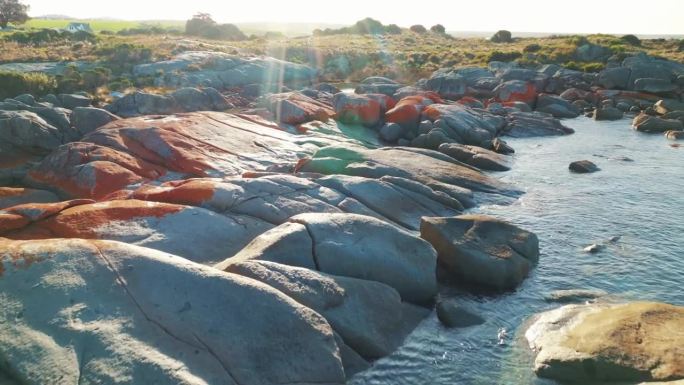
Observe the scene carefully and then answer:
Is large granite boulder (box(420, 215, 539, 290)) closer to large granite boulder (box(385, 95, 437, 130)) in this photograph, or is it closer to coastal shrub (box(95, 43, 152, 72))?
large granite boulder (box(385, 95, 437, 130))

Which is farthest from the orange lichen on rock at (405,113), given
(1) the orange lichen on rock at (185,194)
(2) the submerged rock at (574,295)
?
(2) the submerged rock at (574,295)

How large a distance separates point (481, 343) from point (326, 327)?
144 inches

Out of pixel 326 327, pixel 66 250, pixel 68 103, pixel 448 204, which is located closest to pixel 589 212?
pixel 448 204

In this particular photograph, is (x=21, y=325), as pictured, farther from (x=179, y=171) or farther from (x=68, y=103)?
(x=68, y=103)

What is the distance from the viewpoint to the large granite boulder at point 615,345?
845cm

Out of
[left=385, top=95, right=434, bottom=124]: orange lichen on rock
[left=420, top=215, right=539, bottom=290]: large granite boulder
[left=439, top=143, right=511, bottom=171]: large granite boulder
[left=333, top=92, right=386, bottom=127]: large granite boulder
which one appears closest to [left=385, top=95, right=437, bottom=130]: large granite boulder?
[left=385, top=95, right=434, bottom=124]: orange lichen on rock

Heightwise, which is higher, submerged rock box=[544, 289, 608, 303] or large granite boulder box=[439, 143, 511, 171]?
large granite boulder box=[439, 143, 511, 171]

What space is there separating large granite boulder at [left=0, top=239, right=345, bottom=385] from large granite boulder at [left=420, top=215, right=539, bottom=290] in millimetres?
5690

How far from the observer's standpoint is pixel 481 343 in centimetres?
1067

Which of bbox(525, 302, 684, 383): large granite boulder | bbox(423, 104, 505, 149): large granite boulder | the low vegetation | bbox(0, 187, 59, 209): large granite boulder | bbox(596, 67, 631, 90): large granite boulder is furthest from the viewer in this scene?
the low vegetation

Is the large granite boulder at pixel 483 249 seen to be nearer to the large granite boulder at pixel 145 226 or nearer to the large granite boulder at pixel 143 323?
the large granite boulder at pixel 145 226

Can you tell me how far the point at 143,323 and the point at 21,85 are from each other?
113ft

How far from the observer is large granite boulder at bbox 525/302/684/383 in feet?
27.7

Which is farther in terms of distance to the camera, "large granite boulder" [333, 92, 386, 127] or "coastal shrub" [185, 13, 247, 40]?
"coastal shrub" [185, 13, 247, 40]
